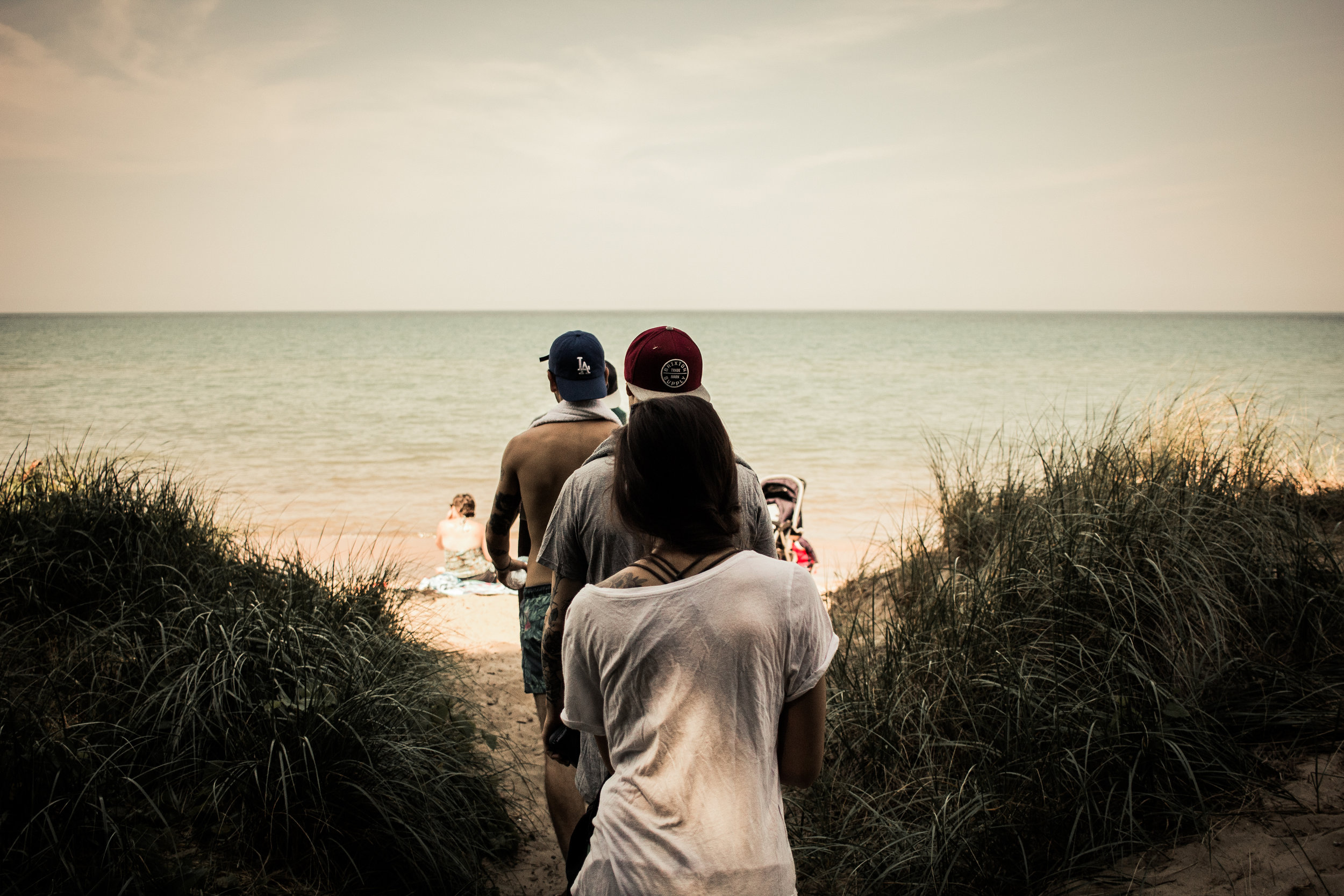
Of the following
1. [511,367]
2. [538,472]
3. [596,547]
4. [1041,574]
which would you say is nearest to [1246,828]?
[1041,574]

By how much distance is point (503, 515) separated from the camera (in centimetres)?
328

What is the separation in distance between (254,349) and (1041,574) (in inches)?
2237

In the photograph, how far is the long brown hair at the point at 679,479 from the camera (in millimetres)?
1449

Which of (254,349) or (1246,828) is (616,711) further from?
(254,349)

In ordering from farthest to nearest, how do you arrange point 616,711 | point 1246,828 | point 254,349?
1. point 254,349
2. point 1246,828
3. point 616,711

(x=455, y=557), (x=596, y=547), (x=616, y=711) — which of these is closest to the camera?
(x=616, y=711)

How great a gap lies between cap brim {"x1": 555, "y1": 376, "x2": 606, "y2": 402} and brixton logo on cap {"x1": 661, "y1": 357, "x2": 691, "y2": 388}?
2.49ft

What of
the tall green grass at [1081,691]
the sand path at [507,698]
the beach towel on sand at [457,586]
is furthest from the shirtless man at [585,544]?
the beach towel on sand at [457,586]

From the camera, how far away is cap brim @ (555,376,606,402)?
10.7 feet

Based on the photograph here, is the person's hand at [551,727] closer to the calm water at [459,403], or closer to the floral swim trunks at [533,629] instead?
the floral swim trunks at [533,629]

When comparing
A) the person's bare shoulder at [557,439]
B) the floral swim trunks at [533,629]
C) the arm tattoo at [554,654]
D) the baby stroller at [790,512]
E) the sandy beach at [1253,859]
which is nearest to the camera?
the arm tattoo at [554,654]

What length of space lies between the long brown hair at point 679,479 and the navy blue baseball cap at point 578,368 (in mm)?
1770

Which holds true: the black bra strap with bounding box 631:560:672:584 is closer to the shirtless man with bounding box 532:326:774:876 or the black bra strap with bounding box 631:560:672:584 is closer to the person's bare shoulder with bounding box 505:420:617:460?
the shirtless man with bounding box 532:326:774:876

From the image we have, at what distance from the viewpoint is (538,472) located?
3166 millimetres
